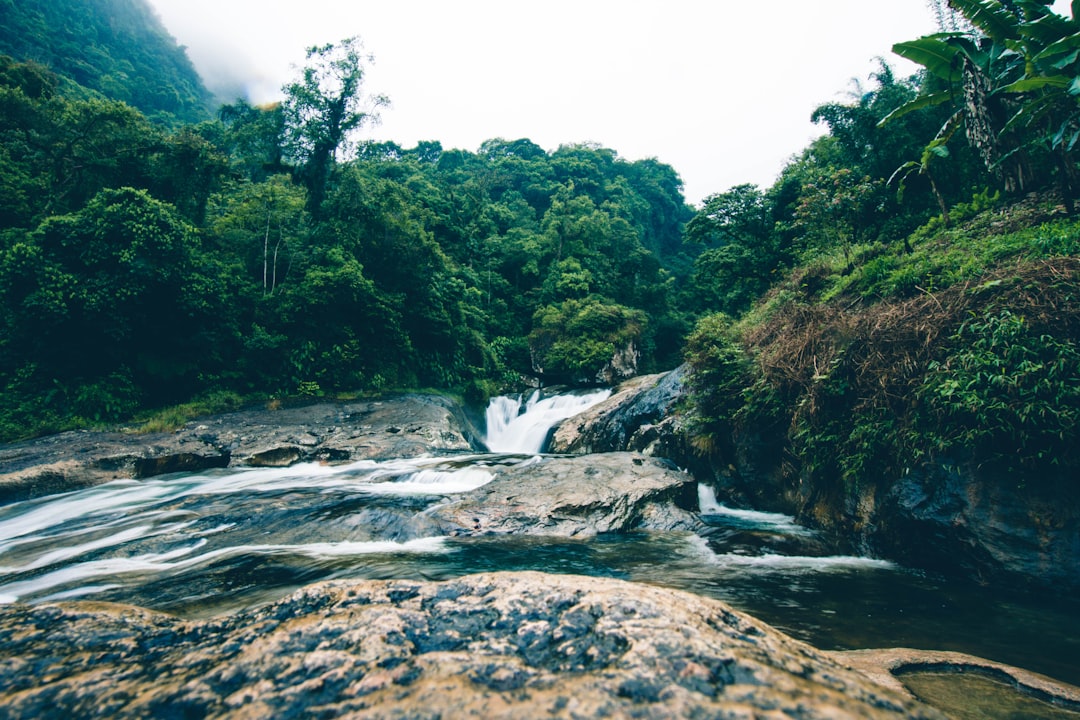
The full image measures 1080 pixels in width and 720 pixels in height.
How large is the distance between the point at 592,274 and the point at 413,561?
98.3 feet

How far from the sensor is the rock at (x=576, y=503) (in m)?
7.52

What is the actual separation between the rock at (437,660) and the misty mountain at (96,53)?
48293 millimetres

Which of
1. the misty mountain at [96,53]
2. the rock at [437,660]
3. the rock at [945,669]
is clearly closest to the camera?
the rock at [437,660]

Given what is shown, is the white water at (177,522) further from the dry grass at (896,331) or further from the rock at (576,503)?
the dry grass at (896,331)

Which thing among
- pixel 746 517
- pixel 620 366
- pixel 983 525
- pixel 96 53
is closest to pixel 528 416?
pixel 620 366

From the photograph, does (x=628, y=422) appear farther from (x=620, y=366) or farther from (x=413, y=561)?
(x=620, y=366)

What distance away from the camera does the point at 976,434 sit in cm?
522

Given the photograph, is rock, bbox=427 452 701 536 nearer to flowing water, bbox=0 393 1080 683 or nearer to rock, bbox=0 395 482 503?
flowing water, bbox=0 393 1080 683

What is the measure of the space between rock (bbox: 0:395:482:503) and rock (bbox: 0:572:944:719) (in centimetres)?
1047

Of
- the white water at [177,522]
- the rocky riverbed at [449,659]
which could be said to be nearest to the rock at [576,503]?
the white water at [177,522]

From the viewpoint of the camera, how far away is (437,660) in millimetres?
2004

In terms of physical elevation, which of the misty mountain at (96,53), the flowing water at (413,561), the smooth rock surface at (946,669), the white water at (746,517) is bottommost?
the white water at (746,517)

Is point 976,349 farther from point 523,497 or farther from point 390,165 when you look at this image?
point 390,165

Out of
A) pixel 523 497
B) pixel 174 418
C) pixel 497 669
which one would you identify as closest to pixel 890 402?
pixel 523 497
